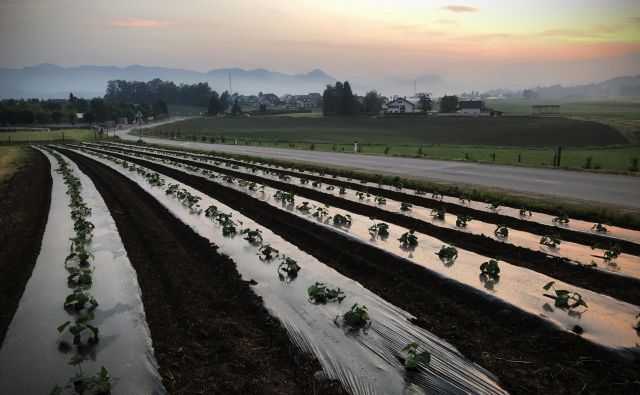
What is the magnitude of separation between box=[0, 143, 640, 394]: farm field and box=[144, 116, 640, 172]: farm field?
33.1m

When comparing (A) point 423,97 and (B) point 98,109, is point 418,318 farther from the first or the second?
(B) point 98,109

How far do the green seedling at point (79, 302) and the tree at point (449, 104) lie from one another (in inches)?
4843

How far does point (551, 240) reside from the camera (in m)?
10.3

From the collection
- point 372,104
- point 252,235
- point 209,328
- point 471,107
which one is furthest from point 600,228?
point 471,107

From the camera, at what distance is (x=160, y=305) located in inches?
291

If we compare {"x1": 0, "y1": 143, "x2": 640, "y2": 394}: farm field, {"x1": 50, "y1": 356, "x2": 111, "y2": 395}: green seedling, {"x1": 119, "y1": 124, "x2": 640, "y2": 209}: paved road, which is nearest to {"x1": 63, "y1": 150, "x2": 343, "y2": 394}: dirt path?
{"x1": 0, "y1": 143, "x2": 640, "y2": 394}: farm field

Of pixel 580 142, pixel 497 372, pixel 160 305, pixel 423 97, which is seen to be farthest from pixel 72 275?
pixel 423 97

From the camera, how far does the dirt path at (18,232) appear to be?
7.97m

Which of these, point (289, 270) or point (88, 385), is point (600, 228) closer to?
point (289, 270)

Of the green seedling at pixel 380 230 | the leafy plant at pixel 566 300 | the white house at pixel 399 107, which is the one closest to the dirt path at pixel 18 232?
the green seedling at pixel 380 230

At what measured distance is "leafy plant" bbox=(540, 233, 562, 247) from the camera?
1005 cm

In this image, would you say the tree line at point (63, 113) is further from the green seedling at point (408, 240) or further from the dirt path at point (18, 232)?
the green seedling at point (408, 240)

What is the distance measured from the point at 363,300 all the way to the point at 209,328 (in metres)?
2.64

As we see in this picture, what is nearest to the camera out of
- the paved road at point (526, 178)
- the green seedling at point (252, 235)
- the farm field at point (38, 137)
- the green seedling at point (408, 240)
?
the green seedling at point (408, 240)
